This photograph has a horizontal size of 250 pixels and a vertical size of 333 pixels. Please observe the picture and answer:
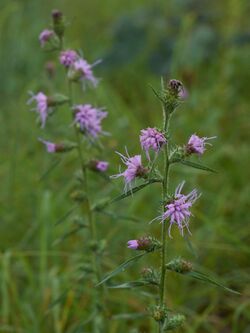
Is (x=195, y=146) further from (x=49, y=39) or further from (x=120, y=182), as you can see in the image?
(x=120, y=182)

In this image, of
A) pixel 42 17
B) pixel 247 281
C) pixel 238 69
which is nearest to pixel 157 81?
pixel 238 69

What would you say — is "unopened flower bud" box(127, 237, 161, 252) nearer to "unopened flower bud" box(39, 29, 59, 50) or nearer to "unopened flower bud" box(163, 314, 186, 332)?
"unopened flower bud" box(163, 314, 186, 332)

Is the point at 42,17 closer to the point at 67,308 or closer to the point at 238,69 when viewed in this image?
the point at 238,69

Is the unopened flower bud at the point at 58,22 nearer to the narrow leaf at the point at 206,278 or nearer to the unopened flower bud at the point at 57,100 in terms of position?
the unopened flower bud at the point at 57,100

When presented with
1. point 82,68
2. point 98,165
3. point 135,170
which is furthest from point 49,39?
point 135,170

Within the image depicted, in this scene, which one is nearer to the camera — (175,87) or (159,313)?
(175,87)

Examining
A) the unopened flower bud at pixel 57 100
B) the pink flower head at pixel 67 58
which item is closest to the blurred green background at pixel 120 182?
the unopened flower bud at pixel 57 100

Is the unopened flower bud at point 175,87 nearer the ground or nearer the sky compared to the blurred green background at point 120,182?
nearer the ground
